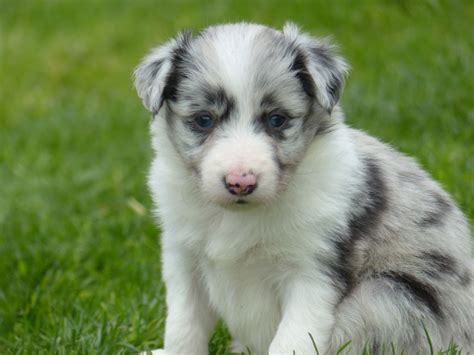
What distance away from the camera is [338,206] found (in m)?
4.42

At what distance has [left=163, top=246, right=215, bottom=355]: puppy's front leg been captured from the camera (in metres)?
4.75

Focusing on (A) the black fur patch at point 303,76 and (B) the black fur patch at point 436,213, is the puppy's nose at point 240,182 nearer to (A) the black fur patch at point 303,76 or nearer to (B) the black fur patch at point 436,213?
(A) the black fur patch at point 303,76

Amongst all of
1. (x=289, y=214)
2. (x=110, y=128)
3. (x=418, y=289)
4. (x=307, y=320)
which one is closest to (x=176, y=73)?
(x=289, y=214)

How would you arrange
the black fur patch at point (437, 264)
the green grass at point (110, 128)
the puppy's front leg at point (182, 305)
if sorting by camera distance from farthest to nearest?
the green grass at point (110, 128)
the puppy's front leg at point (182, 305)
the black fur patch at point (437, 264)

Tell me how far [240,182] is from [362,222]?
0.80 metres

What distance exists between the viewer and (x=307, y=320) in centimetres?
425

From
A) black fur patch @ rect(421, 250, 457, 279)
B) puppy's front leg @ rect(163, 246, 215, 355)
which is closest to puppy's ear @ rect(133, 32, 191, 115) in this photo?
puppy's front leg @ rect(163, 246, 215, 355)

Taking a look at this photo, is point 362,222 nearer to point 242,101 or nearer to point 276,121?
point 276,121

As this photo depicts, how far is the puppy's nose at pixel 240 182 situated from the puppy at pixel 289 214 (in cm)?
3

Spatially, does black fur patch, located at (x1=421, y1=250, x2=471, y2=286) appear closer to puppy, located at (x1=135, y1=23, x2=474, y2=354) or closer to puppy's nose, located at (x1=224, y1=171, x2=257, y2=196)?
puppy, located at (x1=135, y1=23, x2=474, y2=354)

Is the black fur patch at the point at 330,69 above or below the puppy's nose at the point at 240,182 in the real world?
above

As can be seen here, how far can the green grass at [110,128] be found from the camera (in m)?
5.90

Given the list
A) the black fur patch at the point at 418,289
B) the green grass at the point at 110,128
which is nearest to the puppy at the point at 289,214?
the black fur patch at the point at 418,289

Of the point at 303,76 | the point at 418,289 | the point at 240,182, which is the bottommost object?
the point at 418,289
